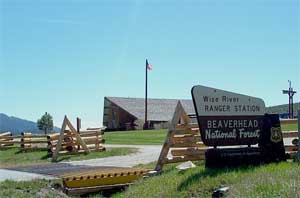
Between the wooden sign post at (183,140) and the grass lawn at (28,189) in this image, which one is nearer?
the grass lawn at (28,189)

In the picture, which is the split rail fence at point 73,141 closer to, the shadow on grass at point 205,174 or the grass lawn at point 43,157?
the grass lawn at point 43,157

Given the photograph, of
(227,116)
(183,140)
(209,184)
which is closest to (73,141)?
(183,140)

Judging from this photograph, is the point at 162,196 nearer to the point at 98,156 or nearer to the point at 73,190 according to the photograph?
the point at 73,190

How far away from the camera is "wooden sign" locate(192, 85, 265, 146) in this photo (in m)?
11.4

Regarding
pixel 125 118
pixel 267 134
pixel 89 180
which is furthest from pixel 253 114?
pixel 125 118

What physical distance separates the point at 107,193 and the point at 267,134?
425 centimetres

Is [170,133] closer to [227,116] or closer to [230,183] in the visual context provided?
[227,116]

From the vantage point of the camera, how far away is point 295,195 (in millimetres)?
7160

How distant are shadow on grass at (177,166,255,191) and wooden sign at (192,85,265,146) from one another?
101 cm

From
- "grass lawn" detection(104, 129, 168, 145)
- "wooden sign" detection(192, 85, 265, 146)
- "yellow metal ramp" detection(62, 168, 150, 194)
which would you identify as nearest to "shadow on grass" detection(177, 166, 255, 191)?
"wooden sign" detection(192, 85, 265, 146)

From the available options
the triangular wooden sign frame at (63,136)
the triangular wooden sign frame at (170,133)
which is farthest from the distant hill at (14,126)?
the triangular wooden sign frame at (170,133)

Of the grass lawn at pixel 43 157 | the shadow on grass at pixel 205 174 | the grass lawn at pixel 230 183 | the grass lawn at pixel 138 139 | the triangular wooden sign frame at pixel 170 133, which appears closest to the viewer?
the grass lawn at pixel 230 183

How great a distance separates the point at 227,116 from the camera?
11633 millimetres

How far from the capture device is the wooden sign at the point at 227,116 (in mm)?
11352
